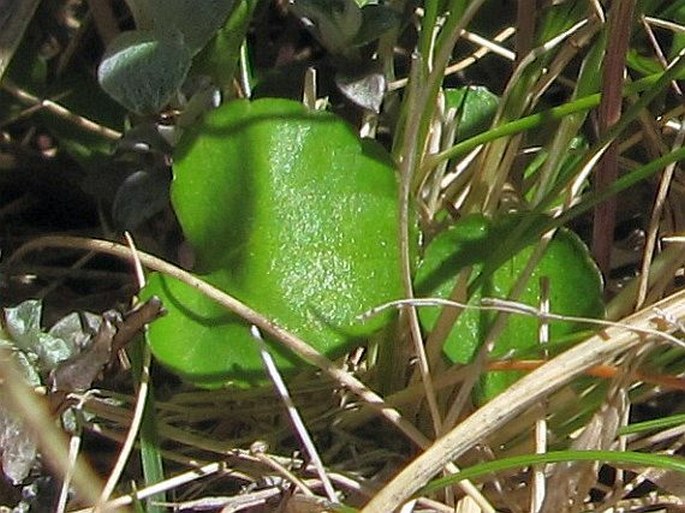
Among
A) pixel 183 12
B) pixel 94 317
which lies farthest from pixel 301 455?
pixel 183 12

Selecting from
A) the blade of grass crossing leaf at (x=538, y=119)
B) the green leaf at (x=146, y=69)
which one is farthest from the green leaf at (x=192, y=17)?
the blade of grass crossing leaf at (x=538, y=119)

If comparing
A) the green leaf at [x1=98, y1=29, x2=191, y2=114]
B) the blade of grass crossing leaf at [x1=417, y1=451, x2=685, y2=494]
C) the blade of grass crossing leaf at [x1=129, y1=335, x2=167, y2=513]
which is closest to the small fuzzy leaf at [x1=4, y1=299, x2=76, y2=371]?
the blade of grass crossing leaf at [x1=129, y1=335, x2=167, y2=513]

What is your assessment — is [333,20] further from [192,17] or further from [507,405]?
[507,405]

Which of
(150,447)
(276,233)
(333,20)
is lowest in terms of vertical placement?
(150,447)

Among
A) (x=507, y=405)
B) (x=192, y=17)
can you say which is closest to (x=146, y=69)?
(x=192, y=17)

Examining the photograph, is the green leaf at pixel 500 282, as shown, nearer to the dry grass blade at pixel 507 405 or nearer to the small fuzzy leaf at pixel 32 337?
the dry grass blade at pixel 507 405

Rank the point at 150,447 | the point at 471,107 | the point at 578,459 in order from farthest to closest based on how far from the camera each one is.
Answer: the point at 471,107 → the point at 150,447 → the point at 578,459
